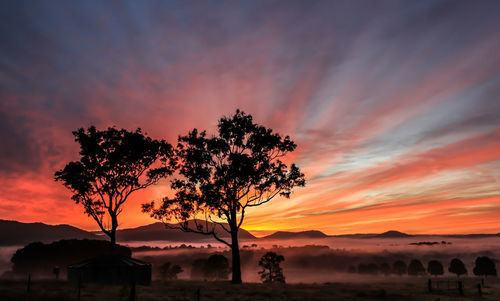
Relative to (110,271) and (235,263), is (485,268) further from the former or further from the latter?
(110,271)

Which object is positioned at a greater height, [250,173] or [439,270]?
[250,173]

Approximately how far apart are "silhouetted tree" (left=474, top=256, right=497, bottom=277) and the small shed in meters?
159

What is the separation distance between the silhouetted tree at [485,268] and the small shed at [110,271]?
159 meters

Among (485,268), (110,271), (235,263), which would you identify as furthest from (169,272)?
(485,268)

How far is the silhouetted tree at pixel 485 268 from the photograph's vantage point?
156875mm

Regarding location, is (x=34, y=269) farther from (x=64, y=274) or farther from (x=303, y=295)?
(x=303, y=295)

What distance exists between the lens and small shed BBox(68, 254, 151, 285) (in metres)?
52.3

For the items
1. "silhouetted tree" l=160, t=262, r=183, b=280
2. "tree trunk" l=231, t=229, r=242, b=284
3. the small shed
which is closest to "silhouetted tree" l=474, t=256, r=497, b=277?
"silhouetted tree" l=160, t=262, r=183, b=280

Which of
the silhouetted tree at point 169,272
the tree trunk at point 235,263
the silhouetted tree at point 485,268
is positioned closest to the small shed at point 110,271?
the tree trunk at point 235,263

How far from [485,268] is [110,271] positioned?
163661 millimetres

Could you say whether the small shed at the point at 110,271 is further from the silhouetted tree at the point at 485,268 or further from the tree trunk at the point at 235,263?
the silhouetted tree at the point at 485,268

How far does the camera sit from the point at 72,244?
12206 cm

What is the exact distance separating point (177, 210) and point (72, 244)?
8793 cm

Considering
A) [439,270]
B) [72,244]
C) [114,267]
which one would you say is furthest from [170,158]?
[439,270]
